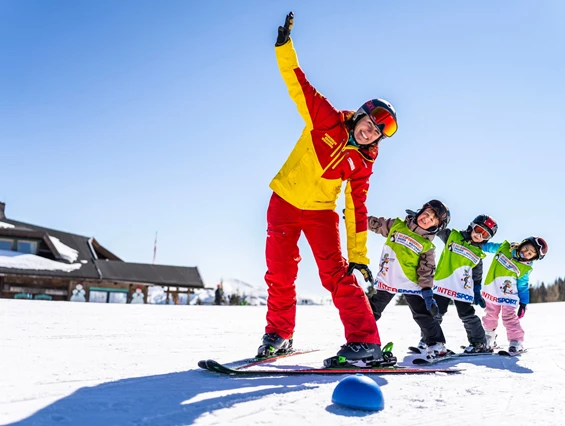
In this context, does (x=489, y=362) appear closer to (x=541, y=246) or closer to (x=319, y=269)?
(x=319, y=269)

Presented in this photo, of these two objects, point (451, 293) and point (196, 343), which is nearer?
point (196, 343)

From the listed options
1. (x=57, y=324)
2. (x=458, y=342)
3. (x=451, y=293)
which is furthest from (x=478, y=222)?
(x=57, y=324)

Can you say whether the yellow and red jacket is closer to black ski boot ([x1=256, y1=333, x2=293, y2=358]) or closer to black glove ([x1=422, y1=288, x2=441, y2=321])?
black ski boot ([x1=256, y1=333, x2=293, y2=358])

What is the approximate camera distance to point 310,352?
4.39 m

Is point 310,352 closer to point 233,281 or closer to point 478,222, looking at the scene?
point 478,222

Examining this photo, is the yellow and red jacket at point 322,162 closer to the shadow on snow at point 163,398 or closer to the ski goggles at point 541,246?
the shadow on snow at point 163,398

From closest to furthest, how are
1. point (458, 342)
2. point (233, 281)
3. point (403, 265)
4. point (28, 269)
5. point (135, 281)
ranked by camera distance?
point (403, 265)
point (458, 342)
point (28, 269)
point (135, 281)
point (233, 281)

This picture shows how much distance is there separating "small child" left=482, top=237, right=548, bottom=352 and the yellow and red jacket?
3471 mm

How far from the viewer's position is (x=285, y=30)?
374 cm

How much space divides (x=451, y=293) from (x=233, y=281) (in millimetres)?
145431

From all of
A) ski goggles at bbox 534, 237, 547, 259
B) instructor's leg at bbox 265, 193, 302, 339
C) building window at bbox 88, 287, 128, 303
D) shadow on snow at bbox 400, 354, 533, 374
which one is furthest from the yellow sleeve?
building window at bbox 88, 287, 128, 303

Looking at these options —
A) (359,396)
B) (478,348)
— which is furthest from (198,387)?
(478,348)

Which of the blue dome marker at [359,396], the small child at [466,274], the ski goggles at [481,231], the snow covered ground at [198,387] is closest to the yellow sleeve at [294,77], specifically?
the snow covered ground at [198,387]

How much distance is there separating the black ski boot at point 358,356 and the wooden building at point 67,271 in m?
22.5
